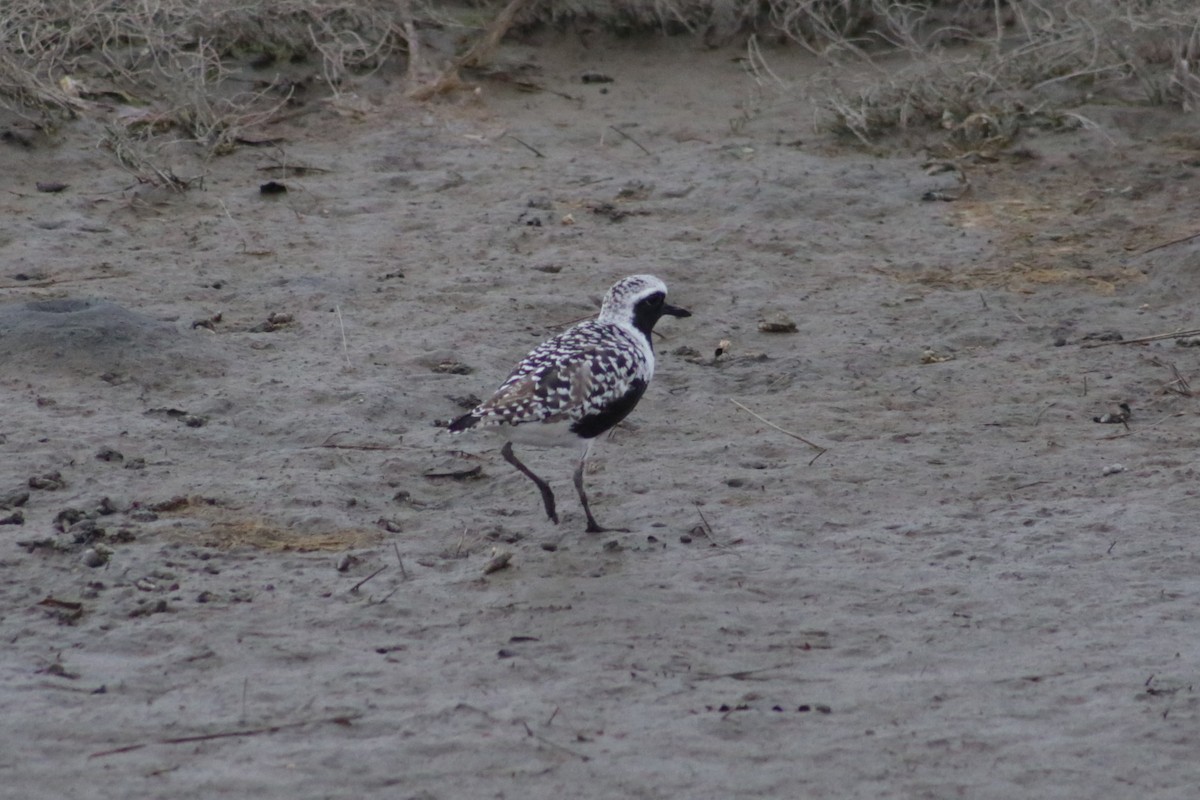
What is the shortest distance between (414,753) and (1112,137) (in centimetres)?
692

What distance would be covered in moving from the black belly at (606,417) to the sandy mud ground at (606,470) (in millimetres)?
346

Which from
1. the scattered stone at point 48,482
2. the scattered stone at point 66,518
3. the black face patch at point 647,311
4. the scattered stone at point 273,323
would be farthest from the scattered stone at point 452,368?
the scattered stone at point 66,518

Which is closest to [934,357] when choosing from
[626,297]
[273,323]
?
[626,297]

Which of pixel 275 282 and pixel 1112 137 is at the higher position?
pixel 1112 137

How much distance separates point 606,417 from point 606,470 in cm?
59

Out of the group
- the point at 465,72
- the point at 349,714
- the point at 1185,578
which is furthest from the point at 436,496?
the point at 465,72

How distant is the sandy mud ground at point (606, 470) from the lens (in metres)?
4.28

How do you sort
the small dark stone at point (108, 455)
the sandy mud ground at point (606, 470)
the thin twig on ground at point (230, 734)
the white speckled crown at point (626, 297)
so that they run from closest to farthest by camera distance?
the thin twig on ground at point (230, 734), the sandy mud ground at point (606, 470), the small dark stone at point (108, 455), the white speckled crown at point (626, 297)

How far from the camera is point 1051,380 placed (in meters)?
7.07

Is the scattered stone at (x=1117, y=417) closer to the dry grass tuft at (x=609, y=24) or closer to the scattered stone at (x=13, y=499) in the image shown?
the dry grass tuft at (x=609, y=24)

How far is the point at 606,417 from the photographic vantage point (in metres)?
5.88

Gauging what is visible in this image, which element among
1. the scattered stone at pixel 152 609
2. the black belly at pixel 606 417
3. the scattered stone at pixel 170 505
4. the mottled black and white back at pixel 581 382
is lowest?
the scattered stone at pixel 170 505

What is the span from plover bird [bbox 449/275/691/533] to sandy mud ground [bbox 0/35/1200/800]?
1.10 feet

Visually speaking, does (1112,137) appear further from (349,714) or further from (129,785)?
(129,785)
